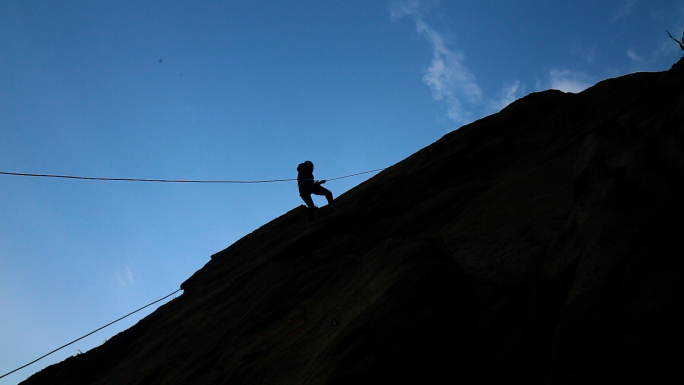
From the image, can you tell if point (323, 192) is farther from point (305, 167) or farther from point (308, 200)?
point (305, 167)

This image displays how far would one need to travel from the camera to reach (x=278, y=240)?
1259 centimetres

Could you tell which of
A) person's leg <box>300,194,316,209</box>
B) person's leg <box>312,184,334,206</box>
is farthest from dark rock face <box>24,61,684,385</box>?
person's leg <box>300,194,316,209</box>

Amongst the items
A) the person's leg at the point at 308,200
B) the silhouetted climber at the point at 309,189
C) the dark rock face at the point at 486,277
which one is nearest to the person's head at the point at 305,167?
the silhouetted climber at the point at 309,189

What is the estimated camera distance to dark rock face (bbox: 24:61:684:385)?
4.23m

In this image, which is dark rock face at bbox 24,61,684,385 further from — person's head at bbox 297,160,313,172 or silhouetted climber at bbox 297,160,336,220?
person's head at bbox 297,160,313,172

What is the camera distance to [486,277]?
6098 mm

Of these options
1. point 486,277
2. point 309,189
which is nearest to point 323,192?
point 309,189

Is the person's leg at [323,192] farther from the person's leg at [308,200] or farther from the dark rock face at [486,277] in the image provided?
the dark rock face at [486,277]

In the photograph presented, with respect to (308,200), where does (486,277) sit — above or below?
below

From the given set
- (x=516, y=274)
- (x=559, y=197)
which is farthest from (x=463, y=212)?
(x=516, y=274)

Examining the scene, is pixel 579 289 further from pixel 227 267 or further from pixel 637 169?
pixel 227 267

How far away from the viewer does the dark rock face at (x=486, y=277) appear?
423cm

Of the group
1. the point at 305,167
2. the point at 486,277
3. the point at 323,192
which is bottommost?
the point at 486,277

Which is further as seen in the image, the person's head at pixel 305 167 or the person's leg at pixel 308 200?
the person's head at pixel 305 167
